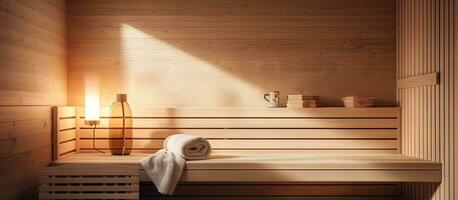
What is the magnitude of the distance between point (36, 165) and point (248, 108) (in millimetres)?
1726

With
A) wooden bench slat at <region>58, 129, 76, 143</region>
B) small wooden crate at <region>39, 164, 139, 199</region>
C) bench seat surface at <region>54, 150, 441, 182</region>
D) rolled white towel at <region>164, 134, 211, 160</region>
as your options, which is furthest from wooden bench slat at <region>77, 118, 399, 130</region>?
small wooden crate at <region>39, 164, 139, 199</region>

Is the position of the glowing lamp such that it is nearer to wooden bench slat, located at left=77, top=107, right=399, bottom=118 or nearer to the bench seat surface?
wooden bench slat, located at left=77, top=107, right=399, bottom=118

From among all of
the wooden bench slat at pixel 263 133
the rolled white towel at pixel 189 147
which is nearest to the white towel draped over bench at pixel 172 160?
the rolled white towel at pixel 189 147

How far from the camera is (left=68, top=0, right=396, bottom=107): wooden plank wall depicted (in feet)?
14.3

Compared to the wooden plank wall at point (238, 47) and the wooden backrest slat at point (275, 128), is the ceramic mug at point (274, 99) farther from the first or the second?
the wooden plank wall at point (238, 47)

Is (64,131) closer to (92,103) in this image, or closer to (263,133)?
(92,103)

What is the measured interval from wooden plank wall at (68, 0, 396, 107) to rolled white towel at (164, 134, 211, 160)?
659 mm

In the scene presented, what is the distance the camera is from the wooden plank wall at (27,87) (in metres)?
3.14

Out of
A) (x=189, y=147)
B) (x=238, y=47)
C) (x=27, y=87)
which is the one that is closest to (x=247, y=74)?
(x=238, y=47)

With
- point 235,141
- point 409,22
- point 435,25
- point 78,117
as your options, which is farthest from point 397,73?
point 78,117

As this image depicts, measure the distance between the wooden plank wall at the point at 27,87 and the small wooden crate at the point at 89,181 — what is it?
187mm

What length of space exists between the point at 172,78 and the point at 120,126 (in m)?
0.62

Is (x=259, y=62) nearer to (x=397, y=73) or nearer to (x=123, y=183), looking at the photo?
(x=397, y=73)

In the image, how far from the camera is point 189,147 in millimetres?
3697
